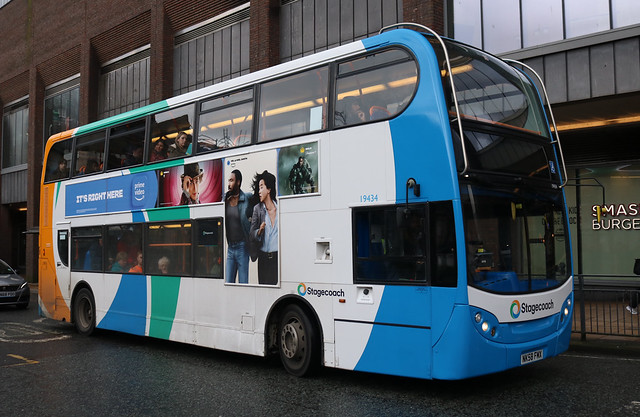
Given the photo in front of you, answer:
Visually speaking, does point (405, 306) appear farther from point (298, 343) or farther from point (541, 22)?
point (541, 22)

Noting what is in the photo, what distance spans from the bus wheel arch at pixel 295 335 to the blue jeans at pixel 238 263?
0.77m

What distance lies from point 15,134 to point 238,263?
94.3 feet

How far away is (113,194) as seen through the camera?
11.2m

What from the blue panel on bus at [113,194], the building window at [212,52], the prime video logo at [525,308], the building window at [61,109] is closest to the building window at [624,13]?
the prime video logo at [525,308]

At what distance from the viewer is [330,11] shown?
17078 millimetres

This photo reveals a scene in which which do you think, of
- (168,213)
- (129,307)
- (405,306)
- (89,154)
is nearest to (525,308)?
(405,306)

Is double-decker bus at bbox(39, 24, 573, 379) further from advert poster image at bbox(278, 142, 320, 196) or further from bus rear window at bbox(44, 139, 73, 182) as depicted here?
bus rear window at bbox(44, 139, 73, 182)

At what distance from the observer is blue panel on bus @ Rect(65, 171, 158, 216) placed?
10391 mm

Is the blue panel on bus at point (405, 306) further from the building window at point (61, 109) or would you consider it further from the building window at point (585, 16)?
the building window at point (61, 109)

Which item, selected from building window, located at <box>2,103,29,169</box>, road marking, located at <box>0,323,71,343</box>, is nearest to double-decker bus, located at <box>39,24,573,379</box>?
road marking, located at <box>0,323,71,343</box>

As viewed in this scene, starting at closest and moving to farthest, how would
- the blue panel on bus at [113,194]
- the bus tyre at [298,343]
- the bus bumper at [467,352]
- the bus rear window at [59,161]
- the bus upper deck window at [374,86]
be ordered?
1. the bus bumper at [467,352]
2. the bus upper deck window at [374,86]
3. the bus tyre at [298,343]
4. the blue panel on bus at [113,194]
5. the bus rear window at [59,161]

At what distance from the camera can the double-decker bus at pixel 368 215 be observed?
21.0 ft

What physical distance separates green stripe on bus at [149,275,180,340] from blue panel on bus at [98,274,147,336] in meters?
0.27

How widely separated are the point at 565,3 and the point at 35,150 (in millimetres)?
25271
